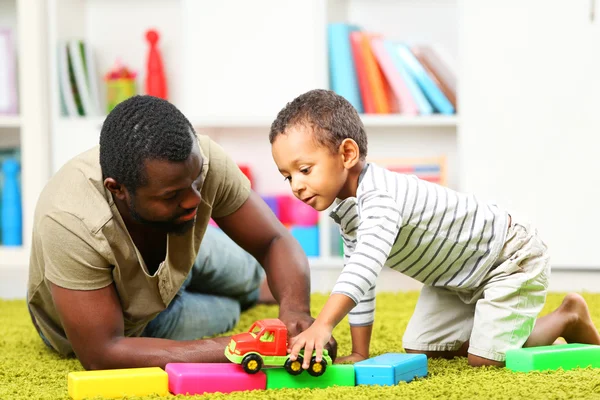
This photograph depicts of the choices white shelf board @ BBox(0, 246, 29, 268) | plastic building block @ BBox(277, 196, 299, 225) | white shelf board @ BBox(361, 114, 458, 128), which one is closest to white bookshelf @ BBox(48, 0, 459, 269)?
white shelf board @ BBox(361, 114, 458, 128)

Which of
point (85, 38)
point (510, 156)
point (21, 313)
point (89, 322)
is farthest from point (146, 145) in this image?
point (85, 38)

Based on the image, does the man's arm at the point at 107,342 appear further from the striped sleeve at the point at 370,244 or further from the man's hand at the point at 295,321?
the striped sleeve at the point at 370,244

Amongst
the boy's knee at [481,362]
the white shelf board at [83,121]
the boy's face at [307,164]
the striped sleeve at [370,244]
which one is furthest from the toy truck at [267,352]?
the white shelf board at [83,121]

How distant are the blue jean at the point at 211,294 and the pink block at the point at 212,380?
17.5 inches

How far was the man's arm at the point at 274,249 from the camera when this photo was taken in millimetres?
1542

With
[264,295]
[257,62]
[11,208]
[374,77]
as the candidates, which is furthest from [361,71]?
[11,208]

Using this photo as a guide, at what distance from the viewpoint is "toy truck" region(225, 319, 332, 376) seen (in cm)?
124

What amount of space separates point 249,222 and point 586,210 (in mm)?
1277

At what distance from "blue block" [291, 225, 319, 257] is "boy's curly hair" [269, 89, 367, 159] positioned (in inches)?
51.7

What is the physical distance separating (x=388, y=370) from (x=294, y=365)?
0.16 meters

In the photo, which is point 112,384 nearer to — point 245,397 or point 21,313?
point 245,397

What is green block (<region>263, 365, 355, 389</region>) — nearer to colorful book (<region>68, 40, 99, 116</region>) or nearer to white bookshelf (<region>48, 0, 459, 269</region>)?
white bookshelf (<region>48, 0, 459, 269</region>)

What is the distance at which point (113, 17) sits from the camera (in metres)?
3.02

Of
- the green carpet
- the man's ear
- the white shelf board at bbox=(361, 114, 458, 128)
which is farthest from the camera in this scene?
the white shelf board at bbox=(361, 114, 458, 128)
